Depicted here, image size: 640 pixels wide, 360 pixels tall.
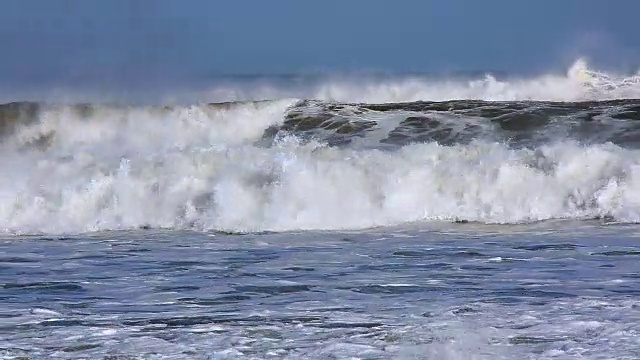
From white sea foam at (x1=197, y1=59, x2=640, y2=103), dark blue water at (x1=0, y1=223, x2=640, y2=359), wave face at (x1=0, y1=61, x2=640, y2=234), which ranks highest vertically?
white sea foam at (x1=197, y1=59, x2=640, y2=103)

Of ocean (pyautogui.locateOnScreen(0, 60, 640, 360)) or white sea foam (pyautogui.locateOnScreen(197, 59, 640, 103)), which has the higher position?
white sea foam (pyautogui.locateOnScreen(197, 59, 640, 103))

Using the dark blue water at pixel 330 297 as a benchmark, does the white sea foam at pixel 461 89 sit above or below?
above

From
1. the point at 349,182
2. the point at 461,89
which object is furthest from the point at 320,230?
the point at 461,89

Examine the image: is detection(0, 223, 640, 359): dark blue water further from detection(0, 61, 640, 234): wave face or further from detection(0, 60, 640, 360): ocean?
detection(0, 61, 640, 234): wave face

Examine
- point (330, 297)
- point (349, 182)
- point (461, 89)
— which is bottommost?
point (330, 297)

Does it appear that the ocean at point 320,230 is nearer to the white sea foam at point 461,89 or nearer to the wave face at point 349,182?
the wave face at point 349,182

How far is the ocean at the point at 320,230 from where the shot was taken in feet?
15.5

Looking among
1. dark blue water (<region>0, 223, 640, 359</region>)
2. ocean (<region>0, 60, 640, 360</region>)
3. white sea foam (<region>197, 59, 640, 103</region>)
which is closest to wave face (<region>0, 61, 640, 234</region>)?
ocean (<region>0, 60, 640, 360</region>)

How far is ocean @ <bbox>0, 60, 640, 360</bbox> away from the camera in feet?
15.5

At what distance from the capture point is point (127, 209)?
34.4ft

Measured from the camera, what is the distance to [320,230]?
945cm

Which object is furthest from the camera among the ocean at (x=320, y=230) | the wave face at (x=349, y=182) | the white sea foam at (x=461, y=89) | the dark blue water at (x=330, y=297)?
the white sea foam at (x=461, y=89)

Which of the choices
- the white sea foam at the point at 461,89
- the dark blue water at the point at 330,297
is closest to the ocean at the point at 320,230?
the dark blue water at the point at 330,297

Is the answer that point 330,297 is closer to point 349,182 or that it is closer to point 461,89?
point 349,182
